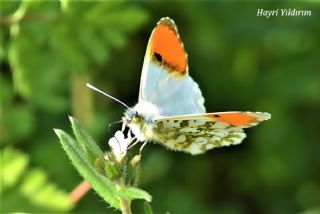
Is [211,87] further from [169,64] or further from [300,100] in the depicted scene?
[169,64]

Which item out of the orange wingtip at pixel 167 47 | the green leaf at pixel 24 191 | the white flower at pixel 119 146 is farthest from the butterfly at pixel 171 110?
the green leaf at pixel 24 191

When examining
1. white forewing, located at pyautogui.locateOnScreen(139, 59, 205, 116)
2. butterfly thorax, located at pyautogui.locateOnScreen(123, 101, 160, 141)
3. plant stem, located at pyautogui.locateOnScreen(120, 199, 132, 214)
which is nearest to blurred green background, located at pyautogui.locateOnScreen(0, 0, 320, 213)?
white forewing, located at pyautogui.locateOnScreen(139, 59, 205, 116)

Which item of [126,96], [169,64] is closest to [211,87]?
[126,96]

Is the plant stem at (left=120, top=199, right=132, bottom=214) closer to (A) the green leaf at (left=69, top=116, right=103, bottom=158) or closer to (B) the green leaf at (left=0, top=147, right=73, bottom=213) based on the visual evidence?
(A) the green leaf at (left=69, top=116, right=103, bottom=158)

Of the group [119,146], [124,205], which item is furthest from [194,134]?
[124,205]

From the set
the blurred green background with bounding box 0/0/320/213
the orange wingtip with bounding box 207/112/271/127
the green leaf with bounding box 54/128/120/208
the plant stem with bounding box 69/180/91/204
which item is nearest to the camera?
the green leaf with bounding box 54/128/120/208
